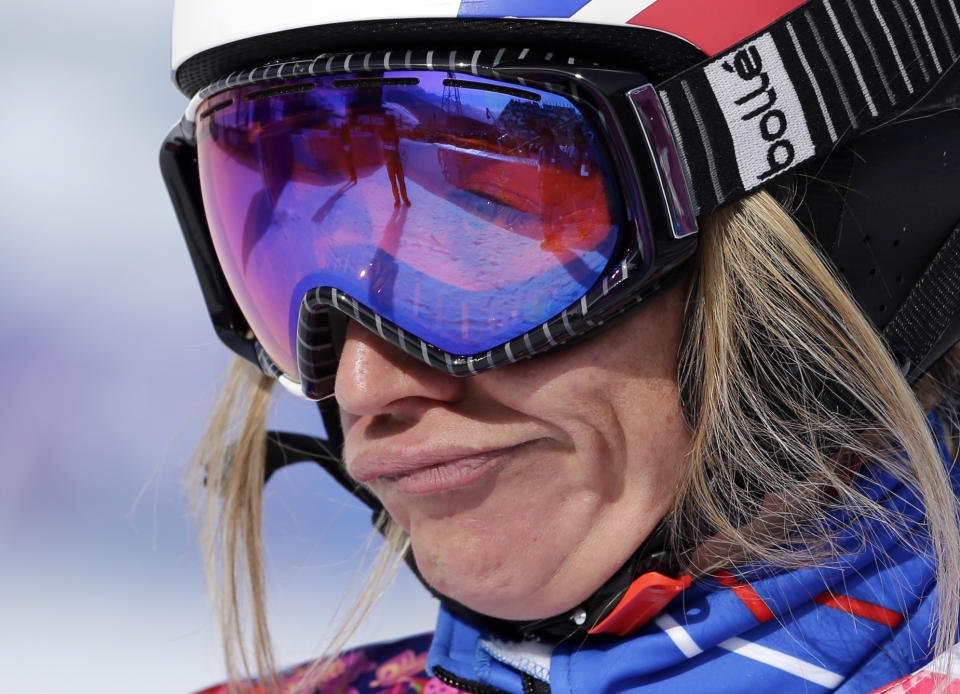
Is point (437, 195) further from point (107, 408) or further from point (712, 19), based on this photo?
point (107, 408)

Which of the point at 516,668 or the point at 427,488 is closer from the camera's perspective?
the point at 427,488

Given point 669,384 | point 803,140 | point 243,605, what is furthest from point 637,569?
point 243,605

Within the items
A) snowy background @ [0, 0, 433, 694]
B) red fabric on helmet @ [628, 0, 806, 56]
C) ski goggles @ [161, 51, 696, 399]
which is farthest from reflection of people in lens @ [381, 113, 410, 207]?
snowy background @ [0, 0, 433, 694]

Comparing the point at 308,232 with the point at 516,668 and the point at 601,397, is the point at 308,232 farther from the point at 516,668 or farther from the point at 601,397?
the point at 516,668

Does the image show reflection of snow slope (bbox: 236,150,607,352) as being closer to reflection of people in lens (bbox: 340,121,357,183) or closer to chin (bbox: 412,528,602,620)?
reflection of people in lens (bbox: 340,121,357,183)

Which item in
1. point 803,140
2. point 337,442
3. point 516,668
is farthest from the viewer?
point 337,442

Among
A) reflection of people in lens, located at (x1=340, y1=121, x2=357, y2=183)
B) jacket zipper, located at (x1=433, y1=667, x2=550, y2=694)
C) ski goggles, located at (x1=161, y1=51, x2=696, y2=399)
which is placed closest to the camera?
ski goggles, located at (x1=161, y1=51, x2=696, y2=399)

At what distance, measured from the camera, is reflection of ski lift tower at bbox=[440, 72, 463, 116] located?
1.00 metres

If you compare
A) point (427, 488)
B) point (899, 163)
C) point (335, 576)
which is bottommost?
point (335, 576)

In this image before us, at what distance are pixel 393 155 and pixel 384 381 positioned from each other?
0.79 ft

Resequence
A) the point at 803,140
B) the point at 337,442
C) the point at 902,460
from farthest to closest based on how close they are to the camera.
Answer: the point at 337,442 → the point at 902,460 → the point at 803,140

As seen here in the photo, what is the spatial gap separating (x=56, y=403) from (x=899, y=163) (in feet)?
9.45

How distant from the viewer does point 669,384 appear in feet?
3.51

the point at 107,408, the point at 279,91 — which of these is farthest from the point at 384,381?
the point at 107,408
